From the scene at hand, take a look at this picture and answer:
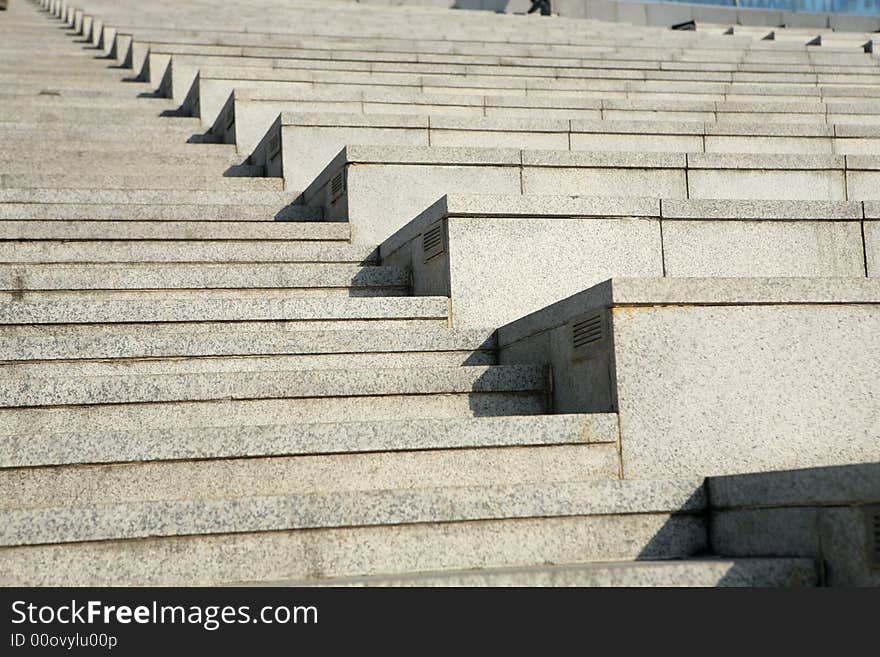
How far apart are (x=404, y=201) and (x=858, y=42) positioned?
49.7ft

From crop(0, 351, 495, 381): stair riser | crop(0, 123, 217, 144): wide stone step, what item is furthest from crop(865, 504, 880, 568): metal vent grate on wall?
crop(0, 123, 217, 144): wide stone step

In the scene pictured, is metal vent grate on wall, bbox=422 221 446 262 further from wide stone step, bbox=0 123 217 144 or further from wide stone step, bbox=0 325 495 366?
wide stone step, bbox=0 123 217 144

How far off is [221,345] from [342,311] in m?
0.76

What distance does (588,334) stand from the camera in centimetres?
513

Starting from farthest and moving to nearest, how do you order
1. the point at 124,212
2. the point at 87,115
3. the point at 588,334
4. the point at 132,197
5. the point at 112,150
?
the point at 87,115 < the point at 112,150 < the point at 132,197 < the point at 124,212 < the point at 588,334

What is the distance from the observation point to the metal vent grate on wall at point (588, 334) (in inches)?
196

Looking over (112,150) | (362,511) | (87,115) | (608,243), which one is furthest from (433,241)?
(87,115)

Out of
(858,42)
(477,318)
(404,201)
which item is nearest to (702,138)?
(404,201)

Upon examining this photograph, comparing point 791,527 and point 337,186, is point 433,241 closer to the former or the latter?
point 337,186

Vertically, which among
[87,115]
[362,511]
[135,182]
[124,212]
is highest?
[87,115]

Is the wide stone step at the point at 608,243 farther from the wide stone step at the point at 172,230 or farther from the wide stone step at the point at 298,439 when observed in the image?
the wide stone step at the point at 298,439

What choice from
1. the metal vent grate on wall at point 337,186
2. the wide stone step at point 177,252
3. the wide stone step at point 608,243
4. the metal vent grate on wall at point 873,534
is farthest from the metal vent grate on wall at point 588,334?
the metal vent grate on wall at point 337,186

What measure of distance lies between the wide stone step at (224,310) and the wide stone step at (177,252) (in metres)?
0.93

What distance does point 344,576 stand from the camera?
416 centimetres
